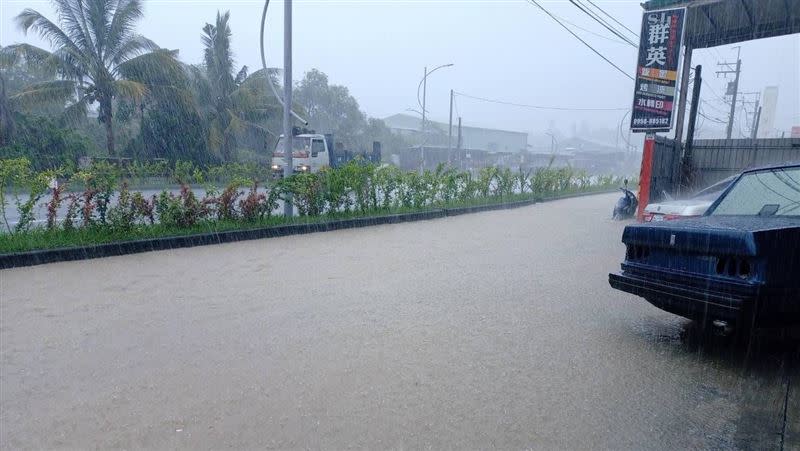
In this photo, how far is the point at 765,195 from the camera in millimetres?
4547

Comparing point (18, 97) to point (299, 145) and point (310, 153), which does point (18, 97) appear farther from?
point (310, 153)

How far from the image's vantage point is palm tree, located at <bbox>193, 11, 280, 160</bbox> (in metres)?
25.5

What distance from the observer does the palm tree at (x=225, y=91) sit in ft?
83.8

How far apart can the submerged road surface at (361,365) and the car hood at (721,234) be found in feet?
2.84

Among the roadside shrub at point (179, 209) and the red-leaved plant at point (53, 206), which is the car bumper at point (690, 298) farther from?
the red-leaved plant at point (53, 206)

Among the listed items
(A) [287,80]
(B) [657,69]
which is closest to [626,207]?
(B) [657,69]

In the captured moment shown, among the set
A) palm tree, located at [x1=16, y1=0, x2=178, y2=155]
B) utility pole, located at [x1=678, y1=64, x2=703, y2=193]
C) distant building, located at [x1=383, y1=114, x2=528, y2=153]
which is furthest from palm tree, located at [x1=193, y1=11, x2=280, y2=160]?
distant building, located at [x1=383, y1=114, x2=528, y2=153]

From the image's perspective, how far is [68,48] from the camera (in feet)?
65.7

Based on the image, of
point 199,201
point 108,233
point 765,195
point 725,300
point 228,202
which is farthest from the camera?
point 228,202

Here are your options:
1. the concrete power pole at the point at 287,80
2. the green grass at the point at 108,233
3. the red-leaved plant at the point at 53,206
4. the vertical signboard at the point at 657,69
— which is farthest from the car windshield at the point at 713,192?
the red-leaved plant at the point at 53,206

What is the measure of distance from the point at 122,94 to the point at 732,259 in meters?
21.9

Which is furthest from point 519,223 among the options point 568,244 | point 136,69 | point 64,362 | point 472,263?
point 136,69

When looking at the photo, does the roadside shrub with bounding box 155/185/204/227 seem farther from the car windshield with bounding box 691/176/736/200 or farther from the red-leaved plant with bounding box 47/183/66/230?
the car windshield with bounding box 691/176/736/200

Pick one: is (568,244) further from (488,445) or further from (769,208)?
(488,445)
